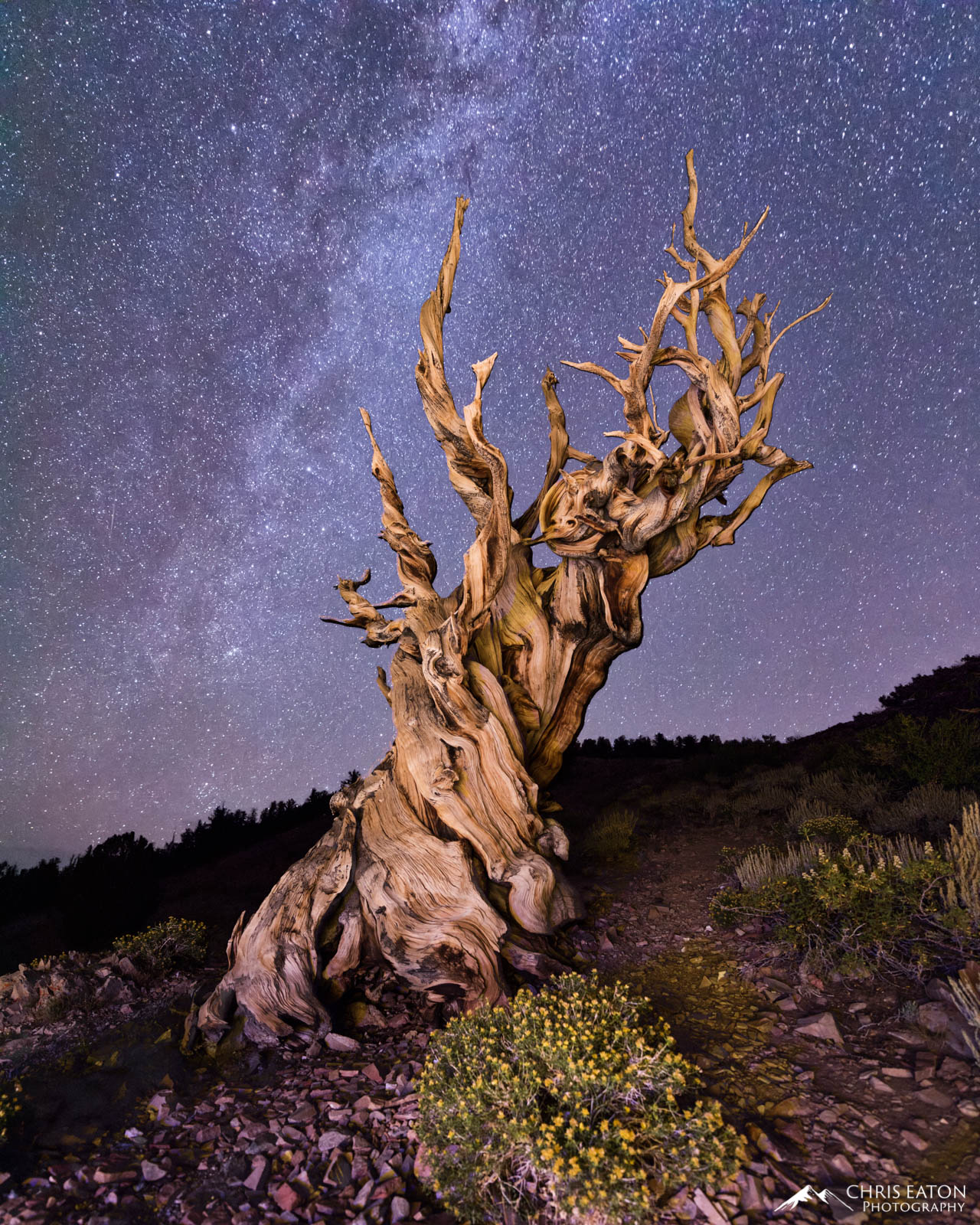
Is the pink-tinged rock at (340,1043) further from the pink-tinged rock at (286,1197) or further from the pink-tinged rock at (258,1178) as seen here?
the pink-tinged rock at (286,1197)

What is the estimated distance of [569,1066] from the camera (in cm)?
306

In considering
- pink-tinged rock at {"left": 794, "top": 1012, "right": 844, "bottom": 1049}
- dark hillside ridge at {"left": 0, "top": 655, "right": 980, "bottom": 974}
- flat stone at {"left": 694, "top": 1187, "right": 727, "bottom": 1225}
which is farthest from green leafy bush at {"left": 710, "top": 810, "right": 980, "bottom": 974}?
dark hillside ridge at {"left": 0, "top": 655, "right": 980, "bottom": 974}

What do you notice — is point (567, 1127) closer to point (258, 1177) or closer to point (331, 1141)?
point (331, 1141)

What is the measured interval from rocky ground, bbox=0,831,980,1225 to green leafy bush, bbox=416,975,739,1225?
0.20 metres

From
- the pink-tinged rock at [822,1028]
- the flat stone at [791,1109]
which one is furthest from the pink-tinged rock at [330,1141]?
the pink-tinged rock at [822,1028]

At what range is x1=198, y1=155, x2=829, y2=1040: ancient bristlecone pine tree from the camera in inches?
216

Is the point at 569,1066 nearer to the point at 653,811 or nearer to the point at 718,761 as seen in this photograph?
the point at 653,811

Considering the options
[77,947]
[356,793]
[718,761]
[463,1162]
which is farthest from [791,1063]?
[718,761]

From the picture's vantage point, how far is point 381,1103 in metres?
3.84

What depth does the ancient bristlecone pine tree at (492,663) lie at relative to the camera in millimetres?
5496

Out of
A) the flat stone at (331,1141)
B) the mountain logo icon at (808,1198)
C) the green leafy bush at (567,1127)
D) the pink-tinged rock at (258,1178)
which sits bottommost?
the mountain logo icon at (808,1198)

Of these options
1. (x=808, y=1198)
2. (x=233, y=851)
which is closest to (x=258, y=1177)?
(x=808, y=1198)

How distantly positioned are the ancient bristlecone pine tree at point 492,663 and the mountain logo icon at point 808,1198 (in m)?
2.77

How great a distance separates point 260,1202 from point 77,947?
789 cm
